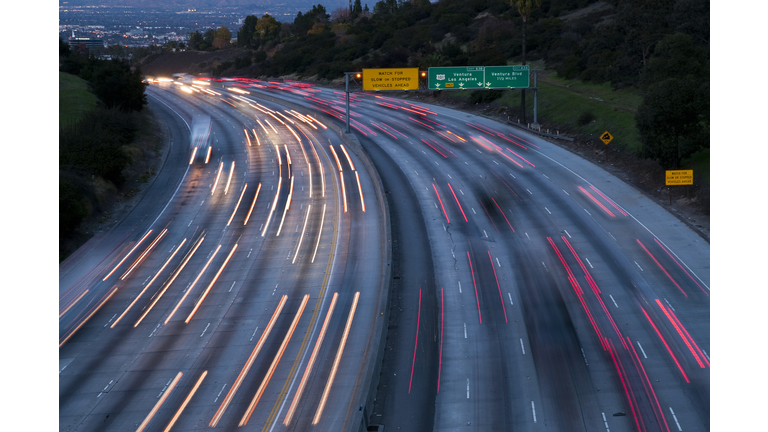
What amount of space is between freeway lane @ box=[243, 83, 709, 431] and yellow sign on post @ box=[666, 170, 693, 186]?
2.00m

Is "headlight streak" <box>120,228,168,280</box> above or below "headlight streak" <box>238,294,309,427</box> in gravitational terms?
above

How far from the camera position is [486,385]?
2216 centimetres

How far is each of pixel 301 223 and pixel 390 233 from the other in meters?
6.80

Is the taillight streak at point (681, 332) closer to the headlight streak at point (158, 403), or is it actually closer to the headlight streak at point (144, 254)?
the headlight streak at point (158, 403)


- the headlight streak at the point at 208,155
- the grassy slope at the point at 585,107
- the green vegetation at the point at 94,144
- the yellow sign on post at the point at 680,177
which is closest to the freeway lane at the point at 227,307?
the green vegetation at the point at 94,144

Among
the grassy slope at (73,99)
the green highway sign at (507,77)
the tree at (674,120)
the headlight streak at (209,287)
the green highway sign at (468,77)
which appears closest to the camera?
the headlight streak at (209,287)

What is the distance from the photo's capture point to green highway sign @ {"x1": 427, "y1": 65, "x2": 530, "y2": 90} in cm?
5925

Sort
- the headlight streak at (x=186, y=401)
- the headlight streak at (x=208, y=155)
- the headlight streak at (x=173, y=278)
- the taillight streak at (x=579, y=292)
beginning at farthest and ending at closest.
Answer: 1. the headlight streak at (x=208, y=155)
2. the headlight streak at (x=173, y=278)
3. the taillight streak at (x=579, y=292)
4. the headlight streak at (x=186, y=401)

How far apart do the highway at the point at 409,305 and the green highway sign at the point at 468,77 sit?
1206cm

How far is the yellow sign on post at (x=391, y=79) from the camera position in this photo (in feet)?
195

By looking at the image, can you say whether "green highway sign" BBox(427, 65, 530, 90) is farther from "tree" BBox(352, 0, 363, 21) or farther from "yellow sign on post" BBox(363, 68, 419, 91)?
Answer: "tree" BBox(352, 0, 363, 21)

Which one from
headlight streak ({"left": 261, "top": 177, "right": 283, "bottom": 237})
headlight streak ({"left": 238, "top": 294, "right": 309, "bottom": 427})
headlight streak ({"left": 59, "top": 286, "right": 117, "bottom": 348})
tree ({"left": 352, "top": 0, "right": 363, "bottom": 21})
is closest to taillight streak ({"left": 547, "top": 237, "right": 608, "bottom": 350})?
headlight streak ({"left": 238, "top": 294, "right": 309, "bottom": 427})
